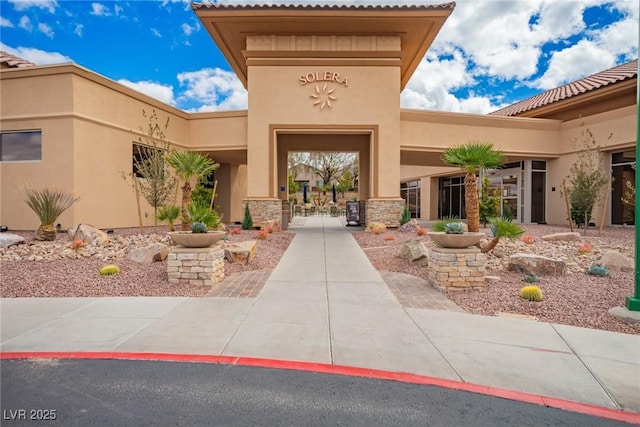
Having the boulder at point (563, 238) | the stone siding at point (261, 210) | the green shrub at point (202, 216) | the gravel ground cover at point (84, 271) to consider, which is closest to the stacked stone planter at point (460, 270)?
the gravel ground cover at point (84, 271)

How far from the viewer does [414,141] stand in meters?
18.4

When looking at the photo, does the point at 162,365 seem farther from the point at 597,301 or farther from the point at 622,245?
the point at 622,245

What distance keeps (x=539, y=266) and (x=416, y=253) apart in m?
2.78

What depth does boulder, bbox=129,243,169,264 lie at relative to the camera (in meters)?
9.07

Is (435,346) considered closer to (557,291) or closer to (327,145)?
(557,291)

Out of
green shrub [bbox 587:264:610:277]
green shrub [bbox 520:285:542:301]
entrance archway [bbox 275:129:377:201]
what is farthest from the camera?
entrance archway [bbox 275:129:377:201]

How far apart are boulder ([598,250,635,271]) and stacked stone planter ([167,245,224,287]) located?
9.25 metres

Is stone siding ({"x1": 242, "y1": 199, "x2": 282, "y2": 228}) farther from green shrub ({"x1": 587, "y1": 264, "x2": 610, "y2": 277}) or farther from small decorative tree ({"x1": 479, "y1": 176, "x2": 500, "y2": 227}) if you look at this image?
green shrub ({"x1": 587, "y1": 264, "x2": 610, "y2": 277})

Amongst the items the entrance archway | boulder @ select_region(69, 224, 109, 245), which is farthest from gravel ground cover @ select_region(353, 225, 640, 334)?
the entrance archway

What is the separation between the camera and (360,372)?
3900 millimetres

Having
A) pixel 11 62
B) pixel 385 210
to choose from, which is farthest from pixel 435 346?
pixel 11 62

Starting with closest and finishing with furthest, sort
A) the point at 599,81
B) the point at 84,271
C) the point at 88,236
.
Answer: the point at 84,271, the point at 88,236, the point at 599,81

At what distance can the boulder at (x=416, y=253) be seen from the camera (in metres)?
9.48

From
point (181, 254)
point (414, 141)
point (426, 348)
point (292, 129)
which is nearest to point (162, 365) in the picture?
point (426, 348)
